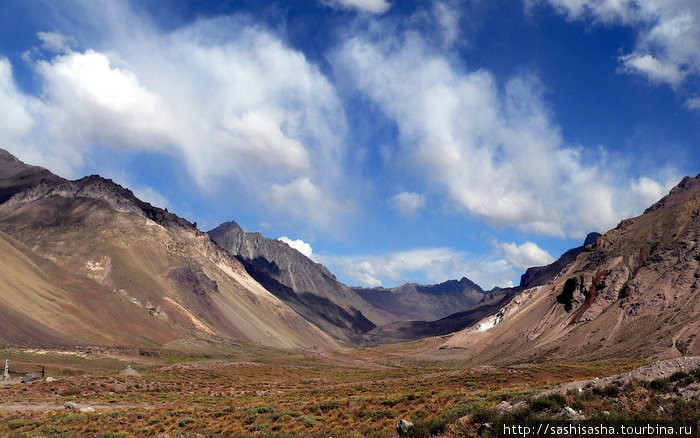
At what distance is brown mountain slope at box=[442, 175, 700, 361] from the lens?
110938 mm

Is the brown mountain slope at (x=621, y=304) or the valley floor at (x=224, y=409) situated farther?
the brown mountain slope at (x=621, y=304)

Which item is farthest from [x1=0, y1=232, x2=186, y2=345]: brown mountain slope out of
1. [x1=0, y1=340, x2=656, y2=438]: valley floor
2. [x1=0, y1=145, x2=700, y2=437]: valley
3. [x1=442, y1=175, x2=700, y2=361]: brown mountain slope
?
[x1=442, y1=175, x2=700, y2=361]: brown mountain slope

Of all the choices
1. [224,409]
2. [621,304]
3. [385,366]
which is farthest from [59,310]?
[621,304]

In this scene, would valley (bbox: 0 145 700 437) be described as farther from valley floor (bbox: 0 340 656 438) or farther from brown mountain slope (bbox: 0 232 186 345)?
brown mountain slope (bbox: 0 232 186 345)

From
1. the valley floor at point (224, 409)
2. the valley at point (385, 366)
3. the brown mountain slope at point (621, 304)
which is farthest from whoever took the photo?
the brown mountain slope at point (621, 304)

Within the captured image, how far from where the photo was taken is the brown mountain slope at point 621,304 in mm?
110938

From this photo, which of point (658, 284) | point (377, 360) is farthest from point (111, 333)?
point (658, 284)

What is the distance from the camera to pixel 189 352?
527 feet

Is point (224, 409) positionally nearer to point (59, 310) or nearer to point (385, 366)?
point (385, 366)

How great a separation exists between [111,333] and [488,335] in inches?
5220

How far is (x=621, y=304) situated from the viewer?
13150cm

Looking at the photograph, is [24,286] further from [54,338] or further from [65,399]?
[65,399]

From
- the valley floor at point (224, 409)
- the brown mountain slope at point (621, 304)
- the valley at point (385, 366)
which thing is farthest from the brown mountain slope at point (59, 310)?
the brown mountain slope at point (621, 304)

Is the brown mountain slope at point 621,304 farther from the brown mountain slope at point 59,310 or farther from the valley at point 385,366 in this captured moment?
the brown mountain slope at point 59,310
